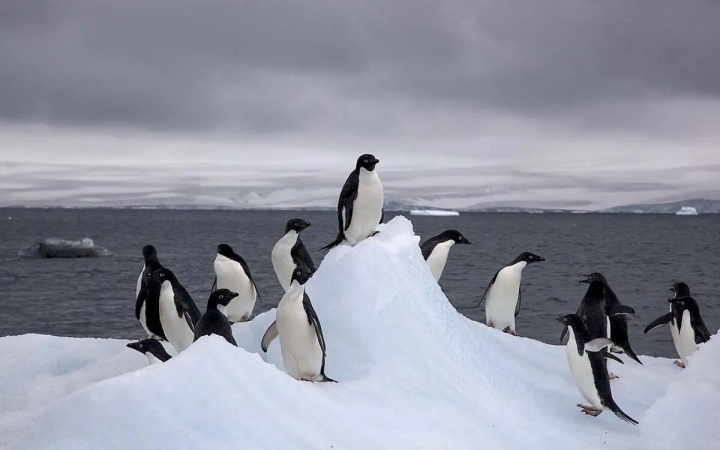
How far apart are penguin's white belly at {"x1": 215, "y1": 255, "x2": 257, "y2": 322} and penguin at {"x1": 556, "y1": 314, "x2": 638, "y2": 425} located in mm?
4210

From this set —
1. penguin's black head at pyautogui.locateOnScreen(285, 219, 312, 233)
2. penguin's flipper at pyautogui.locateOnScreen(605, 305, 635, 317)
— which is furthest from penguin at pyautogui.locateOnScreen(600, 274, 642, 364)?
penguin's black head at pyautogui.locateOnScreen(285, 219, 312, 233)

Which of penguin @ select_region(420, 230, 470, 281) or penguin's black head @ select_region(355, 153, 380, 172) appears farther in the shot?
penguin @ select_region(420, 230, 470, 281)

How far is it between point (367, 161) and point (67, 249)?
122ft

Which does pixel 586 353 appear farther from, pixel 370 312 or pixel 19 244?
pixel 19 244

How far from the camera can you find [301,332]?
17.4ft

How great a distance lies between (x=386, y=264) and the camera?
6.46 m

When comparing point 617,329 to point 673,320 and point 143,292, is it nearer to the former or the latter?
point 673,320

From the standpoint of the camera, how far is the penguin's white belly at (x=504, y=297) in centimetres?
996

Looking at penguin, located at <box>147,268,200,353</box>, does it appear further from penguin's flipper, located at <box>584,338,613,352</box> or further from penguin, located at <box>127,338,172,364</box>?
penguin's flipper, located at <box>584,338,613,352</box>

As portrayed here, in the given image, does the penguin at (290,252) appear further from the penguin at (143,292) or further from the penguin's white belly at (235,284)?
the penguin at (143,292)

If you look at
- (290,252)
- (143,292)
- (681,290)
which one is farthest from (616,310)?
(143,292)

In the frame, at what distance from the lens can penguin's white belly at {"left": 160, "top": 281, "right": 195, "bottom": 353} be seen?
758 centimetres

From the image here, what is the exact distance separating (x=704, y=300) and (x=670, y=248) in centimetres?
3604

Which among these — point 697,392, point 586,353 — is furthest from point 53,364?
point 697,392
